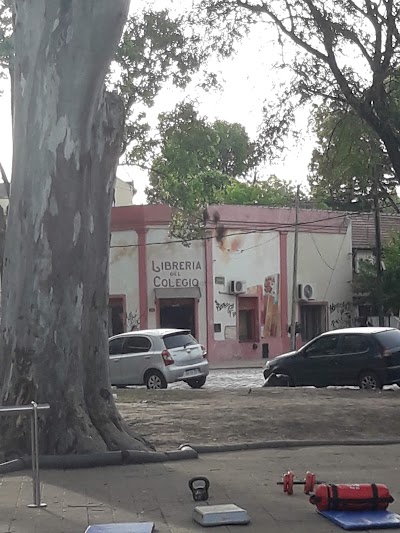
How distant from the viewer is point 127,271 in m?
41.3

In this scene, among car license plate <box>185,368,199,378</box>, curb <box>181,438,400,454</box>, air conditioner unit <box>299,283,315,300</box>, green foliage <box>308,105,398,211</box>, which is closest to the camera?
curb <box>181,438,400,454</box>

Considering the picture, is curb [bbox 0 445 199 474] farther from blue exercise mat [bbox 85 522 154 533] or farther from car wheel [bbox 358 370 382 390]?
car wheel [bbox 358 370 382 390]

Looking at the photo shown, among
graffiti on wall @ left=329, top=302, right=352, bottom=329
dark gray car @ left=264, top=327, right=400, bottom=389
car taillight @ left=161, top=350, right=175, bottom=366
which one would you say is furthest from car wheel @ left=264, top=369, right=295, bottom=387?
graffiti on wall @ left=329, top=302, right=352, bottom=329

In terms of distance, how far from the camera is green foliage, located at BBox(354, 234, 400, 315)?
143ft

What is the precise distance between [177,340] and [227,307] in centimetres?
1745

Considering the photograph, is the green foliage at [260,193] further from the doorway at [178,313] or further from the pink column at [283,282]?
the doorway at [178,313]

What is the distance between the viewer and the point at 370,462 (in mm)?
11328

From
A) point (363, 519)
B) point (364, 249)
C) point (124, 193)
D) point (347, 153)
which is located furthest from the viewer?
point (124, 193)

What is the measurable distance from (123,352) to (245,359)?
17327mm

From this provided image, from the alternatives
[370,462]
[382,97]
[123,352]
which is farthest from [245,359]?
[370,462]

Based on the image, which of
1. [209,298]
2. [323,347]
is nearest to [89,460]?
[323,347]

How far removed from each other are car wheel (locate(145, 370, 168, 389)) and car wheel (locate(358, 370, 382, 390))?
533 centimetres

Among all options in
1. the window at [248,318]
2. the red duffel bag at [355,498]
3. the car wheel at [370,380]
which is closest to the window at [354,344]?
the car wheel at [370,380]

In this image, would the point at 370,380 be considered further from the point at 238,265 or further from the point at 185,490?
the point at 238,265
